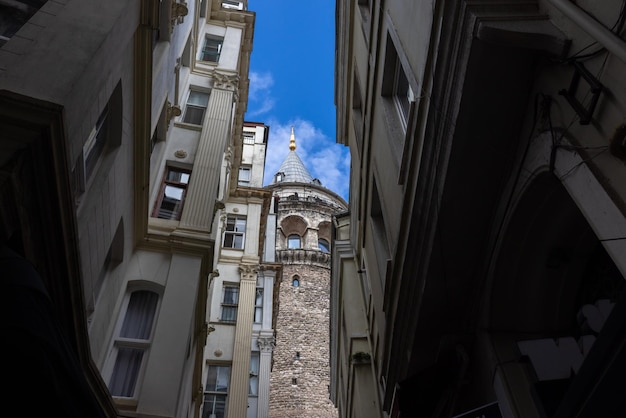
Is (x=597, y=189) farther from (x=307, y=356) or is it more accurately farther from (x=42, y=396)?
(x=307, y=356)

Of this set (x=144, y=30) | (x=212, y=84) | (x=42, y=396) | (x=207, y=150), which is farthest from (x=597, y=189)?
(x=212, y=84)

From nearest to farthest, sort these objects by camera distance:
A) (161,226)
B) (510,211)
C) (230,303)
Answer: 1. (510,211)
2. (161,226)
3. (230,303)

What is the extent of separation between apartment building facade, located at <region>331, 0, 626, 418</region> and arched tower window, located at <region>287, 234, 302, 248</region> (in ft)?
168

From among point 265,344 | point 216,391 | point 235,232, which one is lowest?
point 216,391

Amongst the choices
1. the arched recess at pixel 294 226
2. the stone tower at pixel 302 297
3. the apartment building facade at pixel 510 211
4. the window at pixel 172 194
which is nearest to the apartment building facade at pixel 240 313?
the window at pixel 172 194

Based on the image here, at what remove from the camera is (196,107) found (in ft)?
54.3

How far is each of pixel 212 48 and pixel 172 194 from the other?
8.03m

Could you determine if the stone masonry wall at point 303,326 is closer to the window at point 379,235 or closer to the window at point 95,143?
the window at point 379,235

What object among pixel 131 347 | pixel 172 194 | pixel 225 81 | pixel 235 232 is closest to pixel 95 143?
pixel 131 347

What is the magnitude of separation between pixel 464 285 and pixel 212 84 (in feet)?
42.2

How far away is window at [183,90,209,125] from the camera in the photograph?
1607 cm

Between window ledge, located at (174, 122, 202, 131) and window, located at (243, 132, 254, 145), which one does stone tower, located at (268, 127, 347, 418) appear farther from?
window ledge, located at (174, 122, 202, 131)

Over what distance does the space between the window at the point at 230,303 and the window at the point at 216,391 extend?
2.44 metres

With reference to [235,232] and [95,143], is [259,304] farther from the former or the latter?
[95,143]
